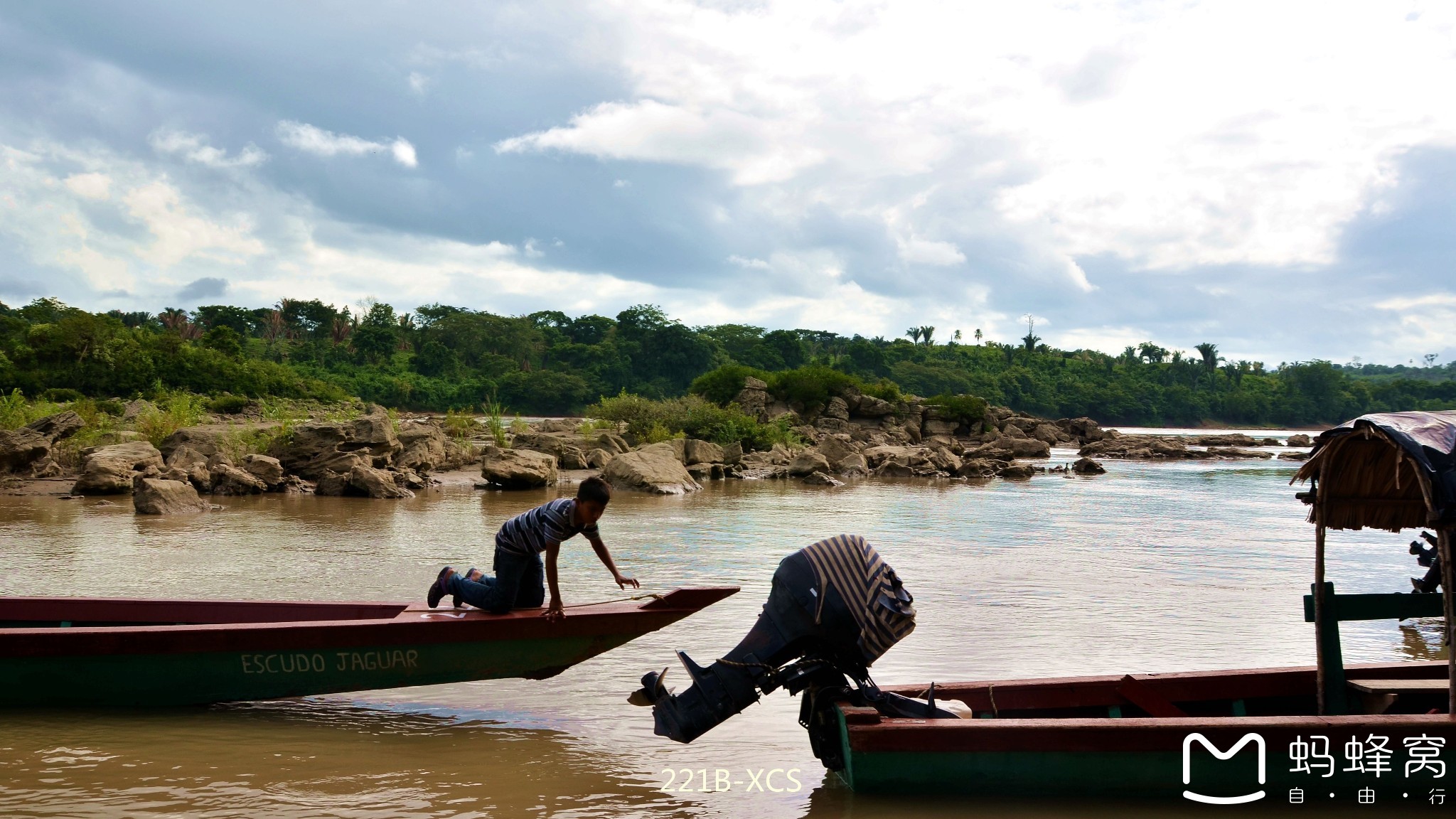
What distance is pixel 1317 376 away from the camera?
87438mm

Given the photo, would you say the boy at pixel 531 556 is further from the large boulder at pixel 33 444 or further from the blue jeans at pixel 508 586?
the large boulder at pixel 33 444

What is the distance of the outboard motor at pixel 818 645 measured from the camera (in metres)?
4.78

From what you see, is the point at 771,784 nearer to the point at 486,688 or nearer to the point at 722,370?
the point at 486,688

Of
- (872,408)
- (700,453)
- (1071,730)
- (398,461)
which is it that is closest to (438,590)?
(1071,730)

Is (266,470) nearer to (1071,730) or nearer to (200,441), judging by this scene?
(200,441)

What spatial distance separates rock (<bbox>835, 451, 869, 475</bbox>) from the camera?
2947 cm

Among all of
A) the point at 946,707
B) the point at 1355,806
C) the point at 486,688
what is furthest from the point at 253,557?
the point at 1355,806

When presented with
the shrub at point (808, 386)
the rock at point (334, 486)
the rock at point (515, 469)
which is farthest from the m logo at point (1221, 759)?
the shrub at point (808, 386)

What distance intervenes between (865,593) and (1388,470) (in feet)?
9.71

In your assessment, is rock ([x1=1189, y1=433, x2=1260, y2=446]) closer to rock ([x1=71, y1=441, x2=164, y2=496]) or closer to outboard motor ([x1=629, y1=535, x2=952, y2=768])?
rock ([x1=71, y1=441, x2=164, y2=496])

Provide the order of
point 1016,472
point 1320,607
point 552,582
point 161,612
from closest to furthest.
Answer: point 1320,607
point 552,582
point 161,612
point 1016,472

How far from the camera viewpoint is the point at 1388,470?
5.56m

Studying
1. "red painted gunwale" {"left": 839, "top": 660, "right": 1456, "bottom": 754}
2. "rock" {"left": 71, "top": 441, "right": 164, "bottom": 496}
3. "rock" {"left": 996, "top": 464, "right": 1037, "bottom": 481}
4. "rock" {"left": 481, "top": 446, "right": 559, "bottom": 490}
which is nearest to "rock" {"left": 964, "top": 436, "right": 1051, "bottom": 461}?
"rock" {"left": 996, "top": 464, "right": 1037, "bottom": 481}

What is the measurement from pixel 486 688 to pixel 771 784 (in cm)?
237
